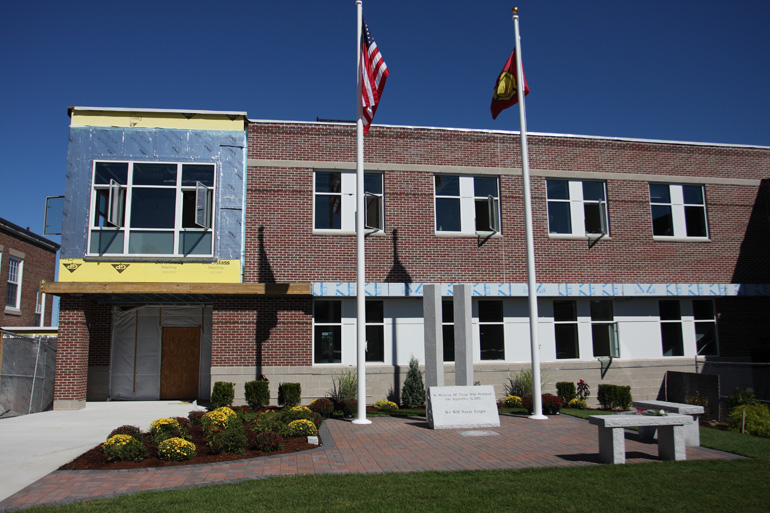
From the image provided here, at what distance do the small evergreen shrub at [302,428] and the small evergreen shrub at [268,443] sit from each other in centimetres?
105

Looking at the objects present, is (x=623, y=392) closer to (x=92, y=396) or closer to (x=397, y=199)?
(x=397, y=199)

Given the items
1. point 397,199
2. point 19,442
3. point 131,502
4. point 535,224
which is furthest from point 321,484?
point 535,224

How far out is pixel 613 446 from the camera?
29.7 feet

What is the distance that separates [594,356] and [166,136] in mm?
15259

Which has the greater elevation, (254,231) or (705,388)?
(254,231)

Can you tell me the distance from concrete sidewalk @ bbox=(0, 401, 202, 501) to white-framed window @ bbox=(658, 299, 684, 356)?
15.4 m

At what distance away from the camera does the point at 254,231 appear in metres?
18.2

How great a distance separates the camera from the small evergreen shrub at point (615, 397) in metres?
17.8

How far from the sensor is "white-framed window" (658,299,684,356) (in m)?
20.1

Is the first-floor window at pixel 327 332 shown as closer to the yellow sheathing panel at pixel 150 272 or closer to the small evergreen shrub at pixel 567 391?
the yellow sheathing panel at pixel 150 272

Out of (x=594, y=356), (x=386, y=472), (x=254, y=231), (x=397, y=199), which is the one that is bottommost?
(x=386, y=472)

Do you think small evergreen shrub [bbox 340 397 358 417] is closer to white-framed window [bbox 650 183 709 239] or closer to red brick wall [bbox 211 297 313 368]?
red brick wall [bbox 211 297 313 368]

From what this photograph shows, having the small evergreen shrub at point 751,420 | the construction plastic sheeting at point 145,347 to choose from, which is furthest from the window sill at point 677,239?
the construction plastic sheeting at point 145,347

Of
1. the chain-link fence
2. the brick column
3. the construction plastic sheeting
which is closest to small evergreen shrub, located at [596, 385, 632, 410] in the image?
the construction plastic sheeting
